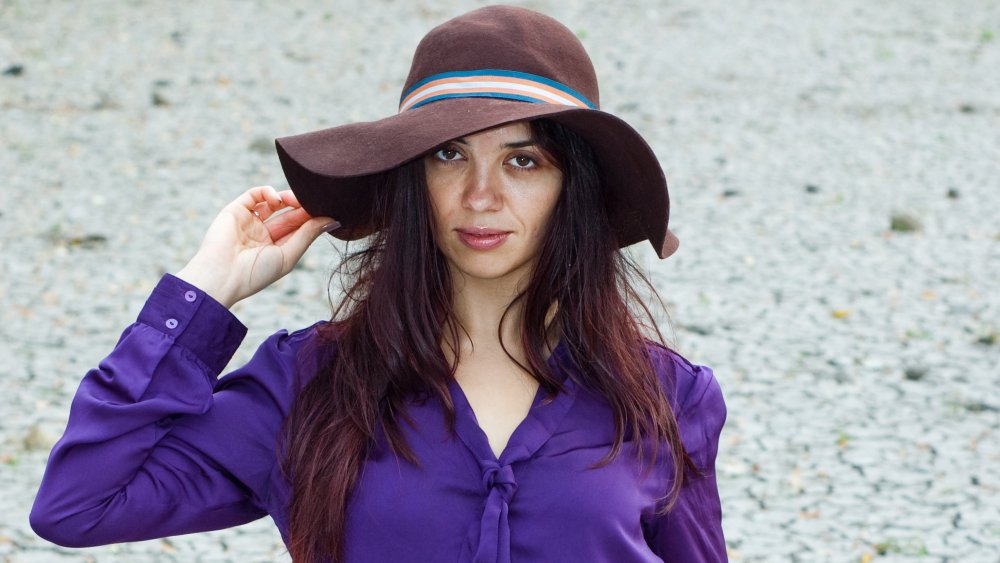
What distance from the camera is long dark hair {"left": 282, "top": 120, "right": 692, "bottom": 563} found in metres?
2.04

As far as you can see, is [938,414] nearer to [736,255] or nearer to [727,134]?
[736,255]

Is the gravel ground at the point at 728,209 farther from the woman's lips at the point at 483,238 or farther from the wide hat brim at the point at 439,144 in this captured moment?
the woman's lips at the point at 483,238

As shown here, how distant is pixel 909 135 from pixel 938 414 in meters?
4.36

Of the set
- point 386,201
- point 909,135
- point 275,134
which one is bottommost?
point 909,135

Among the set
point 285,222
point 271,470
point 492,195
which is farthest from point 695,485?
point 285,222

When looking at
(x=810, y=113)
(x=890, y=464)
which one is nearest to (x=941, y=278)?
(x=890, y=464)

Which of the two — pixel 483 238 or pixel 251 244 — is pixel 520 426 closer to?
pixel 483 238

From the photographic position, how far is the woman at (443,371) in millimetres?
1969

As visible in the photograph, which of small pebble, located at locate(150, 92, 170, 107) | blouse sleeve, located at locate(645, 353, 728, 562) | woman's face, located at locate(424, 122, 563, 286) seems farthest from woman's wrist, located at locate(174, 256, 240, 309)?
small pebble, located at locate(150, 92, 170, 107)

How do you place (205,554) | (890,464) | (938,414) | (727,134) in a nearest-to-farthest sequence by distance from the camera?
(205,554) < (890,464) < (938,414) < (727,134)

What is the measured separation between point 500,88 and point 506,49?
70mm

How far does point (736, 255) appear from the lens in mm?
6547

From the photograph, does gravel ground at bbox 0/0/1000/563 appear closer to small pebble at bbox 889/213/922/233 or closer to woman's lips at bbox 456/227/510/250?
small pebble at bbox 889/213/922/233

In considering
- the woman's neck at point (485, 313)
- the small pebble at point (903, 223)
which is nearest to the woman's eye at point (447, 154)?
the woman's neck at point (485, 313)
